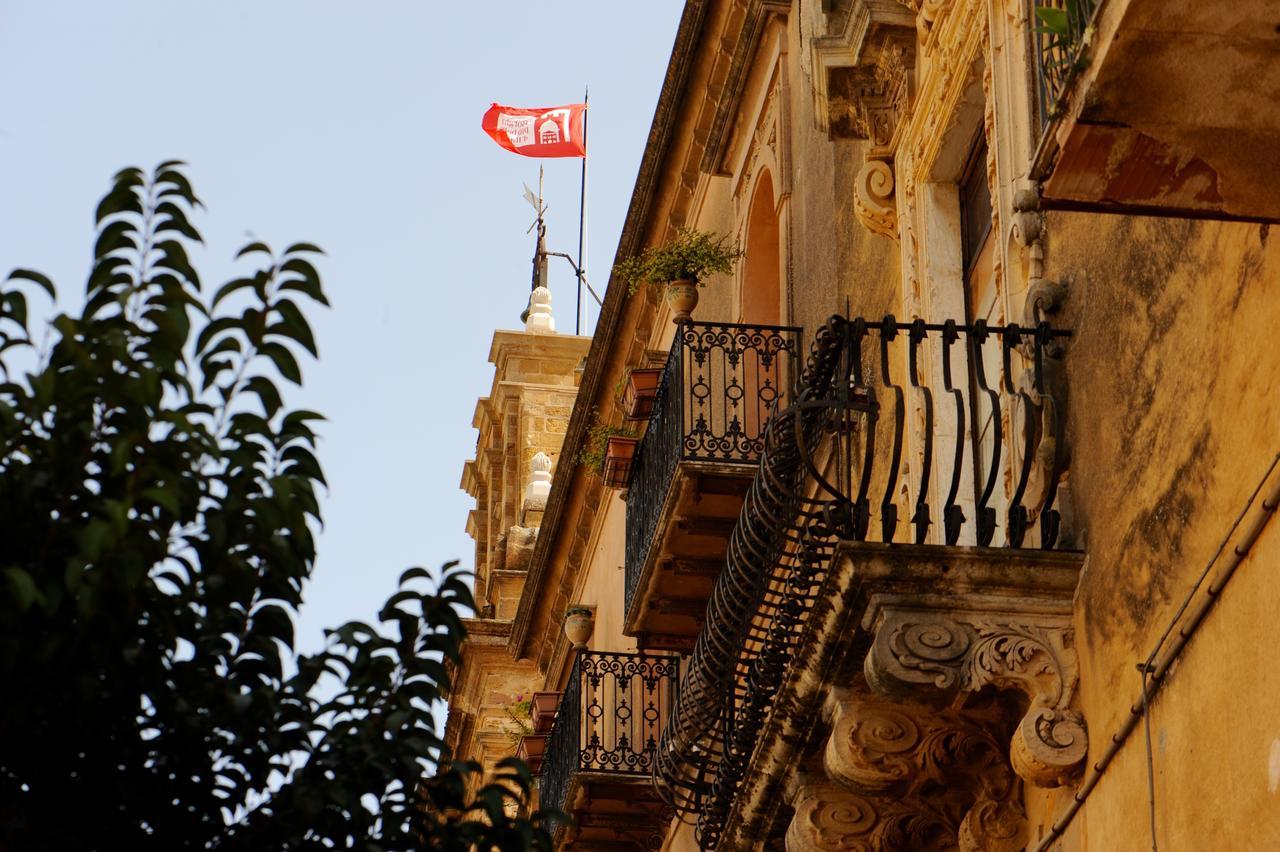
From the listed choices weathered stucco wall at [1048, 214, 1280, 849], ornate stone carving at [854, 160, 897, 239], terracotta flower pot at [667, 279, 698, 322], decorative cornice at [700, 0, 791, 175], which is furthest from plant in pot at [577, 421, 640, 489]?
weathered stucco wall at [1048, 214, 1280, 849]

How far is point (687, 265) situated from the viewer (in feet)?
56.5

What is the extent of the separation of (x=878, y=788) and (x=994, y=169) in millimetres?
2708

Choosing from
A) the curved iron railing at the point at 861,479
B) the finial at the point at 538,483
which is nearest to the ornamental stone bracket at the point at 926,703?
the curved iron railing at the point at 861,479

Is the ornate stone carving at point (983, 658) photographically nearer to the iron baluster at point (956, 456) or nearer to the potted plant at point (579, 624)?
the iron baluster at point (956, 456)

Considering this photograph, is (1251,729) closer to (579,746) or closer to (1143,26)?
(1143,26)

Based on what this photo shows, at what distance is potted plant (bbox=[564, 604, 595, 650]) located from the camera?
71.7 feet

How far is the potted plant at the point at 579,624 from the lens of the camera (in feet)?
71.7

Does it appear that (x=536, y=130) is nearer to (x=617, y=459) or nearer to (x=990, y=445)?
(x=617, y=459)

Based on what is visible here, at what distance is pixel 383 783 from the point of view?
6488 millimetres

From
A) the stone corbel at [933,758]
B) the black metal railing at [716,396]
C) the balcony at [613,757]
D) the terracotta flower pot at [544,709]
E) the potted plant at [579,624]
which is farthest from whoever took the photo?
the potted plant at [579,624]

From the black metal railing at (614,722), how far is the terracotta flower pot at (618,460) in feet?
4.15

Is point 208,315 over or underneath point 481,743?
underneath

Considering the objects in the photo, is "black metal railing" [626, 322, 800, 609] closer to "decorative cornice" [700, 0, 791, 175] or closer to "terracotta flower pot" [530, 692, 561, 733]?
"decorative cornice" [700, 0, 791, 175]

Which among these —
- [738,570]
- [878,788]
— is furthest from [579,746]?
[878,788]
